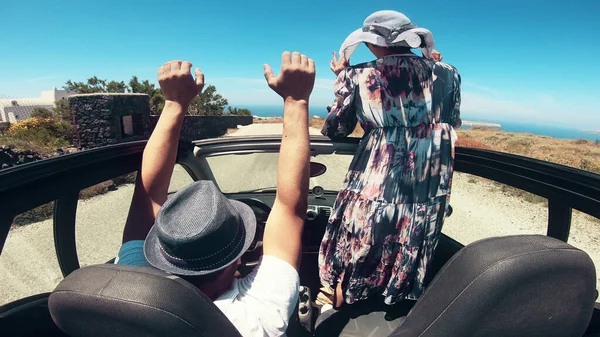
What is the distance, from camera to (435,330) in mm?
1051

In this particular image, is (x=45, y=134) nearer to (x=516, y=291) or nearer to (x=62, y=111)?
(x=62, y=111)

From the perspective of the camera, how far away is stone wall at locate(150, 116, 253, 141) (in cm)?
2162

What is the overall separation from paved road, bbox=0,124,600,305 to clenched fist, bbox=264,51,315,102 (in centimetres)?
153

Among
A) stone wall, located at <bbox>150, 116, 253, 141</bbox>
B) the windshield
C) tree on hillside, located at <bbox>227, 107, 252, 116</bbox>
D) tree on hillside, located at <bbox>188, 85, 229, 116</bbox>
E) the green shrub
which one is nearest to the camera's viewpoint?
the windshield

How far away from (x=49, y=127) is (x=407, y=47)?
21.0m

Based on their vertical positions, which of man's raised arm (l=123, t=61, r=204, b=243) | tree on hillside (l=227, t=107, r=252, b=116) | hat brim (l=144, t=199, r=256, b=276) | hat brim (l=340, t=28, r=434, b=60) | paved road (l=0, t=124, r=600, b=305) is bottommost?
paved road (l=0, t=124, r=600, b=305)

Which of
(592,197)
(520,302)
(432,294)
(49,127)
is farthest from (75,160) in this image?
(49,127)

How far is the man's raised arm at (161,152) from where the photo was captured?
1743 mm

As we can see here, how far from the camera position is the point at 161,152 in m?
1.75

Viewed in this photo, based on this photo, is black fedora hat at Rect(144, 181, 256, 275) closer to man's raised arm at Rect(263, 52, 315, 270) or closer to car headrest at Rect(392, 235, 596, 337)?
man's raised arm at Rect(263, 52, 315, 270)

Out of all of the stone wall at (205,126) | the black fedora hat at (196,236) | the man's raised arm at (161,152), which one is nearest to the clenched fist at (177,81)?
the man's raised arm at (161,152)

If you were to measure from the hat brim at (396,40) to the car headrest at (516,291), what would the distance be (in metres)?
1.05

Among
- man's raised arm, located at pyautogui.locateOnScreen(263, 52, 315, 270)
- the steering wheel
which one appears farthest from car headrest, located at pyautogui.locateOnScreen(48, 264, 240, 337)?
the steering wheel

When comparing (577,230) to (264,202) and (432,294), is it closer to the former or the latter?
(264,202)
